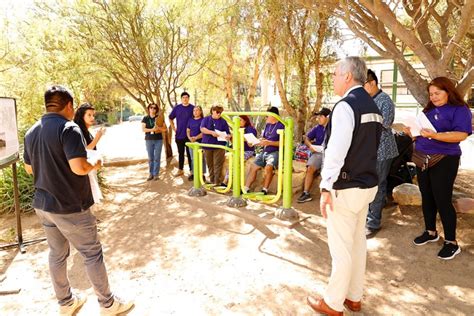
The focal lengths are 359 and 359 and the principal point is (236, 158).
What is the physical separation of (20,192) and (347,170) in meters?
5.21

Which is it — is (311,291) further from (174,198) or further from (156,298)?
(174,198)

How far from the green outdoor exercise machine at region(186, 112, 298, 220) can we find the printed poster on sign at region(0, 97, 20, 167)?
236 cm

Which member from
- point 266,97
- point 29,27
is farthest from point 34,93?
point 266,97

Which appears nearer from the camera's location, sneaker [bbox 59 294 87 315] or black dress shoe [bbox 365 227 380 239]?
sneaker [bbox 59 294 87 315]

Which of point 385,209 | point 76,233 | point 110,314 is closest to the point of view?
point 76,233

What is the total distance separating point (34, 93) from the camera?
797 cm

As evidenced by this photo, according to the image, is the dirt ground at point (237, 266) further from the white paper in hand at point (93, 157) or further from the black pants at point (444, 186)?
the white paper in hand at point (93, 157)

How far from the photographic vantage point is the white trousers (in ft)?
7.34

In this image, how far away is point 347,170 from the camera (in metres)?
2.20

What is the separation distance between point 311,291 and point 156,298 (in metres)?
1.22

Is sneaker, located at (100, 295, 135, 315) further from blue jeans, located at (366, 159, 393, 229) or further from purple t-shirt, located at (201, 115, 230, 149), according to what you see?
purple t-shirt, located at (201, 115, 230, 149)

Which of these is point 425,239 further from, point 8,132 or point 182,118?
point 182,118

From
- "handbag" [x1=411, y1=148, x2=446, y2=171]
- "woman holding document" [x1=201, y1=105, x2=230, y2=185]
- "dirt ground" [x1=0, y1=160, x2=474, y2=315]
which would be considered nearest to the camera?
"dirt ground" [x1=0, y1=160, x2=474, y2=315]

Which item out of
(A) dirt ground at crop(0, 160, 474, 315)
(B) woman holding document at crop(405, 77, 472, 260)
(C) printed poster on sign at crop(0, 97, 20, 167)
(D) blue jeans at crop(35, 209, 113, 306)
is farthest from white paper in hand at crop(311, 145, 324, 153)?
(C) printed poster on sign at crop(0, 97, 20, 167)
